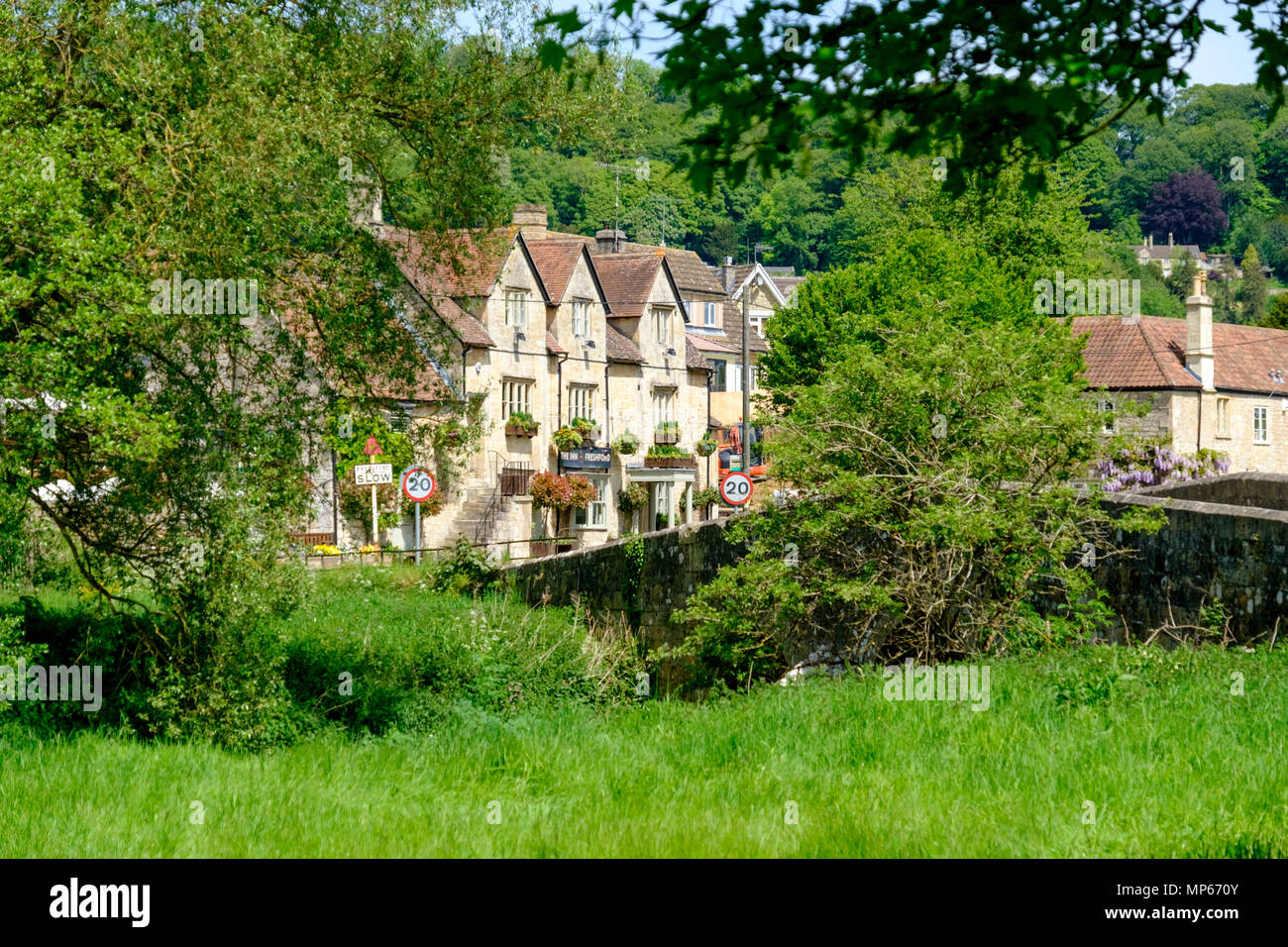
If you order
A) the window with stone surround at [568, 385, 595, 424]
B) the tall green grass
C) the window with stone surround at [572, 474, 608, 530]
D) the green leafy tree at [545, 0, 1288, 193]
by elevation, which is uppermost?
the green leafy tree at [545, 0, 1288, 193]

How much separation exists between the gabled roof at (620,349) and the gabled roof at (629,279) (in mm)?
884

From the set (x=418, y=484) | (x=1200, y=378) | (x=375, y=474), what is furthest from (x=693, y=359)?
(x=418, y=484)

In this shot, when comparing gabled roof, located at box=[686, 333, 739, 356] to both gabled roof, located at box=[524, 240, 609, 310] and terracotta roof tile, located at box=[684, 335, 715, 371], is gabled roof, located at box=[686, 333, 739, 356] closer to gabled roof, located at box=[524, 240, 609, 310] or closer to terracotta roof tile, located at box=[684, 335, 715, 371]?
terracotta roof tile, located at box=[684, 335, 715, 371]

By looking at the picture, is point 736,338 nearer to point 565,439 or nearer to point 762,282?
point 762,282

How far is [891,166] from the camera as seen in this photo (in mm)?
67500

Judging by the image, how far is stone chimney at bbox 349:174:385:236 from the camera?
567 inches

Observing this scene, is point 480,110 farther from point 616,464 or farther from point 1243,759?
point 616,464

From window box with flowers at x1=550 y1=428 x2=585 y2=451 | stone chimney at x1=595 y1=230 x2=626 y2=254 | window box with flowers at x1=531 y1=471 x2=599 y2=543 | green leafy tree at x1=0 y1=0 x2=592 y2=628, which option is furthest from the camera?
stone chimney at x1=595 y1=230 x2=626 y2=254

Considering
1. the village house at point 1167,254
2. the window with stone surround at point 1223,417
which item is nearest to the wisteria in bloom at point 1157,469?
the window with stone surround at point 1223,417

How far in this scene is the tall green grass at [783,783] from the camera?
300 inches

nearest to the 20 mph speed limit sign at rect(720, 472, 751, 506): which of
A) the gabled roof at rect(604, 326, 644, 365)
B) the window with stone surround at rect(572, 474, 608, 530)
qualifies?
the window with stone surround at rect(572, 474, 608, 530)

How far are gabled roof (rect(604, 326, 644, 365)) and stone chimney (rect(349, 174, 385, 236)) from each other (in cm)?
3658

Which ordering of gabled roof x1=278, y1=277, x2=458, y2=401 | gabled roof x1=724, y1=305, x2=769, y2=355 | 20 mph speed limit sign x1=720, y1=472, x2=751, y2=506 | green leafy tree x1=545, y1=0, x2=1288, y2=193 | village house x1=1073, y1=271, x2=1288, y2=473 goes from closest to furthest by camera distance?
1. green leafy tree x1=545, y1=0, x2=1288, y2=193
2. gabled roof x1=278, y1=277, x2=458, y2=401
3. 20 mph speed limit sign x1=720, y1=472, x2=751, y2=506
4. village house x1=1073, y1=271, x2=1288, y2=473
5. gabled roof x1=724, y1=305, x2=769, y2=355

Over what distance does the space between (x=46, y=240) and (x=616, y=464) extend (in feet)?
136
